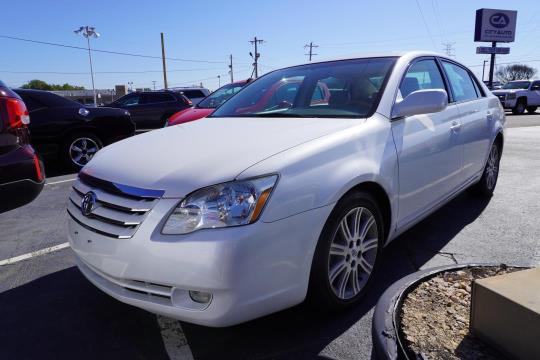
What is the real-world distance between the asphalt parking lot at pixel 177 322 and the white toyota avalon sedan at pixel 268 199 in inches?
10.4

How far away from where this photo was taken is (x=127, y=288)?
7.24 ft

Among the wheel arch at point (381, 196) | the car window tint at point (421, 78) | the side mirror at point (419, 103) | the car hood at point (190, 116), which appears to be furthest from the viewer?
the car hood at point (190, 116)

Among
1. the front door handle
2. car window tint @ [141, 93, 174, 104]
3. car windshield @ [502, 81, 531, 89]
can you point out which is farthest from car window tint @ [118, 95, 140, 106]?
car windshield @ [502, 81, 531, 89]

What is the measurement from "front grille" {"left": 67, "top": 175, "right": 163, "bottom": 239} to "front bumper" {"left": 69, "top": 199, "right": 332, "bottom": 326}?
43 mm

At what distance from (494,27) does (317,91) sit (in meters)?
40.8

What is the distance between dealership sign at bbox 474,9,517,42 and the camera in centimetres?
3725

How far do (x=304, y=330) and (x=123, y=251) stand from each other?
110 cm

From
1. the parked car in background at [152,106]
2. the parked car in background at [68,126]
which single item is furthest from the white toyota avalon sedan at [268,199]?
the parked car in background at [152,106]

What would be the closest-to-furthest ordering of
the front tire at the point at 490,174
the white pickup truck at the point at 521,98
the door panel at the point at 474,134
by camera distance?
the door panel at the point at 474,134 → the front tire at the point at 490,174 → the white pickup truck at the point at 521,98

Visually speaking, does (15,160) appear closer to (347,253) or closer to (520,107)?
(347,253)

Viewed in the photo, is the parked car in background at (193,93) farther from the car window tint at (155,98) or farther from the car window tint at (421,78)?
the car window tint at (421,78)

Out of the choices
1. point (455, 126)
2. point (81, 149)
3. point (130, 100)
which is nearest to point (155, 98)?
point (130, 100)

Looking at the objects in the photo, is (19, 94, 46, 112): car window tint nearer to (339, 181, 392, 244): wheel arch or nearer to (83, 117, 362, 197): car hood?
(83, 117, 362, 197): car hood

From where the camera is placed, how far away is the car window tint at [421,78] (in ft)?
11.0
